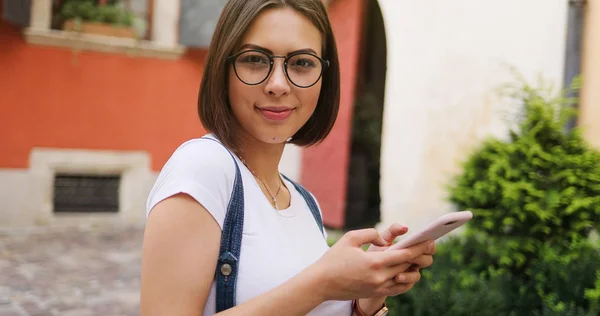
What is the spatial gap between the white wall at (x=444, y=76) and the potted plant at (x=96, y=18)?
3.79 meters

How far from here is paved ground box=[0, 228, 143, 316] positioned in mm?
4312

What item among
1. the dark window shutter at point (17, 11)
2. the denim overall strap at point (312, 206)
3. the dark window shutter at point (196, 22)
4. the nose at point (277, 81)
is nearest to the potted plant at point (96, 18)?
the dark window shutter at point (17, 11)

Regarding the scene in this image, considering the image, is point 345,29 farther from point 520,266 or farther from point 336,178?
point 520,266

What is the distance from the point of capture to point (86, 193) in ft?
25.2

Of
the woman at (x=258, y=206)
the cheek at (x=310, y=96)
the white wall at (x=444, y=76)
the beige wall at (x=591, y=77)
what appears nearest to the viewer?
the woman at (x=258, y=206)

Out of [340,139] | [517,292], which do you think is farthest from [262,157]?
[340,139]

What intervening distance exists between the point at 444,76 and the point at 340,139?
1.71 metres

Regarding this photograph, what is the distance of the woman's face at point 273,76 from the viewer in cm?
118

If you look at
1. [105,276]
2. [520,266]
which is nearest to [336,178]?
[105,276]

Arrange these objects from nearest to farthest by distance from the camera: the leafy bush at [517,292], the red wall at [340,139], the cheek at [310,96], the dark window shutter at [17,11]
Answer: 1. the cheek at [310,96]
2. the leafy bush at [517,292]
3. the red wall at [340,139]
4. the dark window shutter at [17,11]

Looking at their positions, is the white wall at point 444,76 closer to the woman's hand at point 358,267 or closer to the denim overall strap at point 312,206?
the denim overall strap at point 312,206

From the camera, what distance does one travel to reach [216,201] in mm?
1058

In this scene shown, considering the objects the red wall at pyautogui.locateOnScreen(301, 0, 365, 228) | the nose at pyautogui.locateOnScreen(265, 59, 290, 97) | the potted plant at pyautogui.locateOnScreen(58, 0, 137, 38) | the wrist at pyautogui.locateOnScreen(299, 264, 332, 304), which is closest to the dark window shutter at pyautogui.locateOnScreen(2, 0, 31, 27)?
the potted plant at pyautogui.locateOnScreen(58, 0, 137, 38)

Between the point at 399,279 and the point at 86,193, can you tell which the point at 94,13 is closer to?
the point at 86,193
